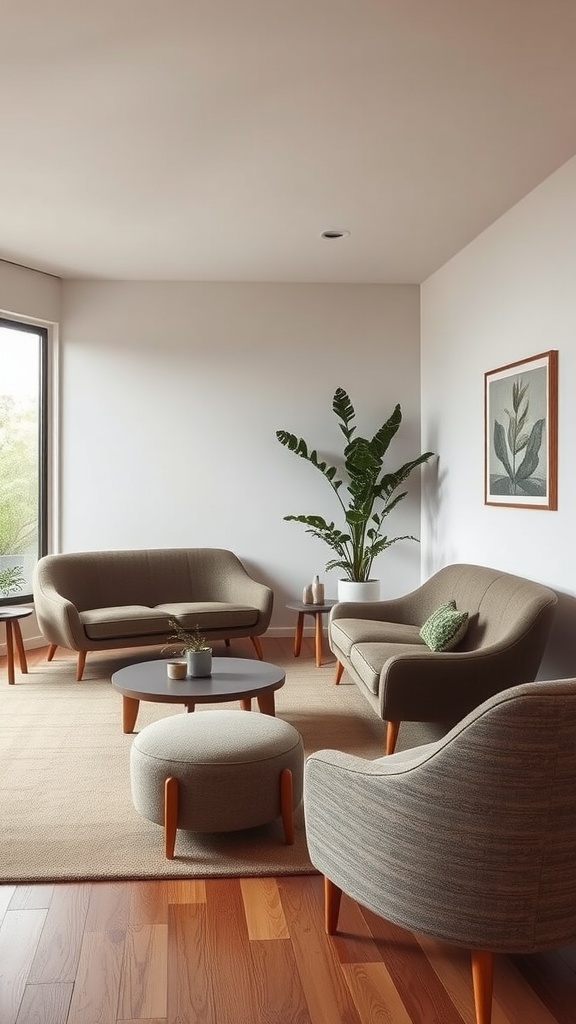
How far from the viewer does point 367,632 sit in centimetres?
479

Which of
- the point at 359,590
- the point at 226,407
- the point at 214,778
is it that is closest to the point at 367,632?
the point at 359,590

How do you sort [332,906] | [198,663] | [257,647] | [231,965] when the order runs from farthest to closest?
[257,647], [198,663], [332,906], [231,965]

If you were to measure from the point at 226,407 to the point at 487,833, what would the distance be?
537 cm

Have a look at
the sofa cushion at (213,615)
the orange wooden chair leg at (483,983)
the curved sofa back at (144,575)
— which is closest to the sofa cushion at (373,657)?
the sofa cushion at (213,615)

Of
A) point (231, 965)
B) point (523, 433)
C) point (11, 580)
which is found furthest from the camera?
point (11, 580)

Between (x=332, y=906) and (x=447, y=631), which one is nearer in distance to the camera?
(x=332, y=906)

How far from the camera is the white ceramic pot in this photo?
21.3 feet

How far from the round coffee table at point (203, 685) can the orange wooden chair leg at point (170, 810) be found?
79 centimetres

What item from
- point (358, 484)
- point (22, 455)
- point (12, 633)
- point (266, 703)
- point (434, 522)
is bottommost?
point (266, 703)

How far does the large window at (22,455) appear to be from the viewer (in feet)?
21.3

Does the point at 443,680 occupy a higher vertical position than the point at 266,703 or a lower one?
higher

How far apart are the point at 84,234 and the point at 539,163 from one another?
2864 mm

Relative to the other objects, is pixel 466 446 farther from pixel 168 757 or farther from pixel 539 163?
pixel 168 757

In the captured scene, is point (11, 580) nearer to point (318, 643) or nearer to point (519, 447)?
point (318, 643)
